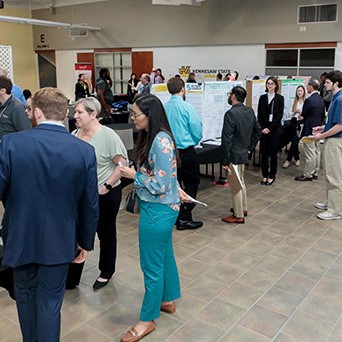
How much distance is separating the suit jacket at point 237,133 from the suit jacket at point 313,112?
6.74 ft

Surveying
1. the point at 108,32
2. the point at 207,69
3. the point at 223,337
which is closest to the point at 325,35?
the point at 207,69

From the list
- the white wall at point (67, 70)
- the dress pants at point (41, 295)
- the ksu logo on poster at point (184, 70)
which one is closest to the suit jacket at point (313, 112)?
the dress pants at point (41, 295)

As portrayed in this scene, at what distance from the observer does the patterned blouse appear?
7.07 ft

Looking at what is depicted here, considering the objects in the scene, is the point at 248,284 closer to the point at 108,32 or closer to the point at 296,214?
the point at 296,214

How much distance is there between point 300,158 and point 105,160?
18.2 ft

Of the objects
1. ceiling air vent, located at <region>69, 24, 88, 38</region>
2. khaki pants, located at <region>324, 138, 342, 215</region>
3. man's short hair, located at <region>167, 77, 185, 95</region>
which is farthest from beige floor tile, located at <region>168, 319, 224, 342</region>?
ceiling air vent, located at <region>69, 24, 88, 38</region>

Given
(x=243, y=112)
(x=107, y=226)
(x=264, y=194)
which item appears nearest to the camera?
(x=107, y=226)

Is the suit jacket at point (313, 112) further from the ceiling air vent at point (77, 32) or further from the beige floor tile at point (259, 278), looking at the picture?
the ceiling air vent at point (77, 32)

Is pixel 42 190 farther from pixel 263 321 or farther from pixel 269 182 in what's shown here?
pixel 269 182

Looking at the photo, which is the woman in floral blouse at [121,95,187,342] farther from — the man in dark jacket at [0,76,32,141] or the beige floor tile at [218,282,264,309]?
the man in dark jacket at [0,76,32,141]

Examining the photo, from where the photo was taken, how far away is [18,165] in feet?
5.42

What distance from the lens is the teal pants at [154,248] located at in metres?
2.23

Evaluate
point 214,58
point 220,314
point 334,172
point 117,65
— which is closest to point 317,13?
point 214,58

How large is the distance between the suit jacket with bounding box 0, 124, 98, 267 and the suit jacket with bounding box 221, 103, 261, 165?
2.52 metres
